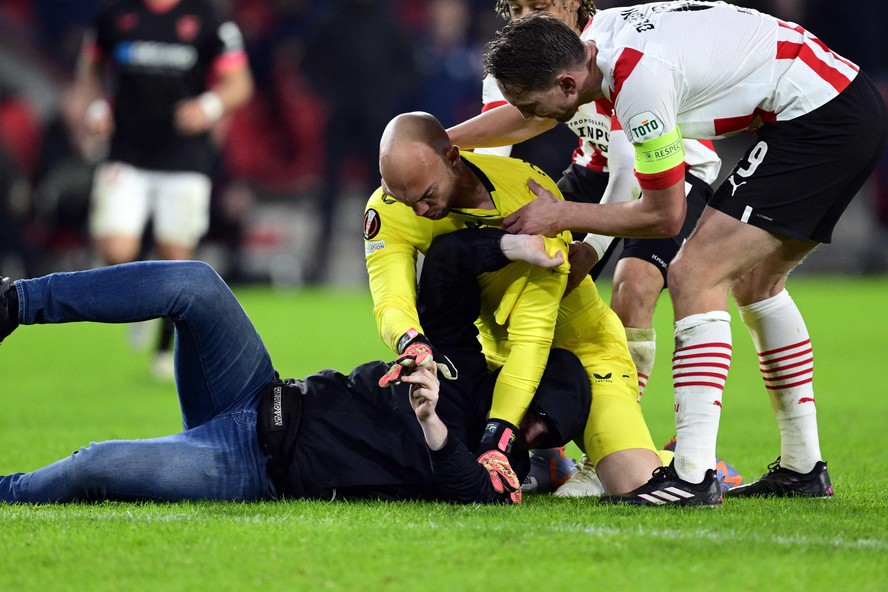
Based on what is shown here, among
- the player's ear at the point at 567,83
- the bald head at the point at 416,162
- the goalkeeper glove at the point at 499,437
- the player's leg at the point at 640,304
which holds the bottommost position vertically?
the goalkeeper glove at the point at 499,437

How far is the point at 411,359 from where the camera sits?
3.81 meters

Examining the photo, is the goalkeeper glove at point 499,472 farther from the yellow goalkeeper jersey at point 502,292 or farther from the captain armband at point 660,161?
the captain armband at point 660,161

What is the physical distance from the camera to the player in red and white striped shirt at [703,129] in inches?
166

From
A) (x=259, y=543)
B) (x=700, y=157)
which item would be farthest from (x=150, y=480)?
(x=700, y=157)

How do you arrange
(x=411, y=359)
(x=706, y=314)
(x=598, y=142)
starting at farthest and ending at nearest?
1. (x=598, y=142)
2. (x=706, y=314)
3. (x=411, y=359)

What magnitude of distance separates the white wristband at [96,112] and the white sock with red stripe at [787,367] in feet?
20.7

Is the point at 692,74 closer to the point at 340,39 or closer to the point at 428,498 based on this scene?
the point at 428,498

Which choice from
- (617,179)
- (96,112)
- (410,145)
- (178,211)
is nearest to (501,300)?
(410,145)

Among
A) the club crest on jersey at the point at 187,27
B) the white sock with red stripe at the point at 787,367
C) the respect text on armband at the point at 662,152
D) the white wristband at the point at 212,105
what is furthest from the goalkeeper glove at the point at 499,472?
the club crest on jersey at the point at 187,27

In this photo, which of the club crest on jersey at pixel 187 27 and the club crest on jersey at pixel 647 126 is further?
the club crest on jersey at pixel 187 27

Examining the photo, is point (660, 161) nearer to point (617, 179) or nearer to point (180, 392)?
point (617, 179)

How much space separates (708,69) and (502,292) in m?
1.03

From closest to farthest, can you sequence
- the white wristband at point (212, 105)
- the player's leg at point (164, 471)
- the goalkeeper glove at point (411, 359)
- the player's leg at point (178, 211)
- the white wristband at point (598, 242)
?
the goalkeeper glove at point (411, 359)
the player's leg at point (164, 471)
the white wristband at point (598, 242)
the player's leg at point (178, 211)
the white wristband at point (212, 105)

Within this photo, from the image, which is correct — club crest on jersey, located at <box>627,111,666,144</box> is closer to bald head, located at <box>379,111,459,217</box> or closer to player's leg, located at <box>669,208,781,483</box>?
player's leg, located at <box>669,208,781,483</box>
